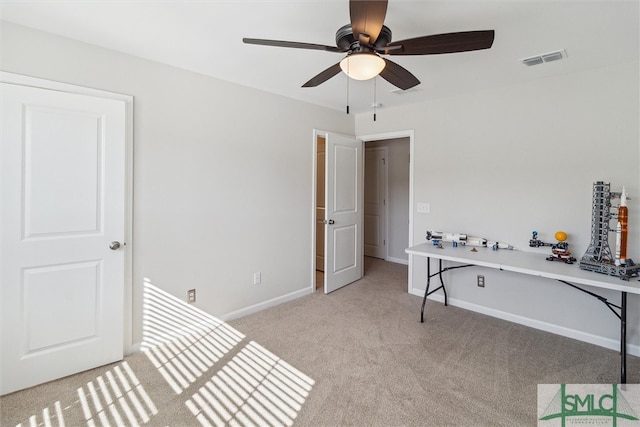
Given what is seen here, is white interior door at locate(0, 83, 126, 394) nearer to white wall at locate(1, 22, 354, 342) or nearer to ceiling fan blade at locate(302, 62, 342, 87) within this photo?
white wall at locate(1, 22, 354, 342)

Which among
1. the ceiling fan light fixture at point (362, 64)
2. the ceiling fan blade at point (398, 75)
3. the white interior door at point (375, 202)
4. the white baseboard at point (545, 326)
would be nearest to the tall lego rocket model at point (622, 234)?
the white baseboard at point (545, 326)

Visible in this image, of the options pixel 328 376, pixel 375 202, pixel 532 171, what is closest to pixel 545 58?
pixel 532 171

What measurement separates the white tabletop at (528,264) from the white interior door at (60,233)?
2.75 meters

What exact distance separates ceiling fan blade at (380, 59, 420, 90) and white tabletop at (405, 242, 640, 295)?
1.64 meters

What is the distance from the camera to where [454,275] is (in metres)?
3.60

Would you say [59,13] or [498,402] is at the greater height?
[59,13]

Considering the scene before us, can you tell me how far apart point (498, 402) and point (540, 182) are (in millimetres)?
2072

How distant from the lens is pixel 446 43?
1.68 metres

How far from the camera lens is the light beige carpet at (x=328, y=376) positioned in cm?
186

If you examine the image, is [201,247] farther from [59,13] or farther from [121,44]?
[59,13]

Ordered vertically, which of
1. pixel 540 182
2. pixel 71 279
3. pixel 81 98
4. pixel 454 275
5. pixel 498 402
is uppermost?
pixel 81 98

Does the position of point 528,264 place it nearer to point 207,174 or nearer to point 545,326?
point 545,326

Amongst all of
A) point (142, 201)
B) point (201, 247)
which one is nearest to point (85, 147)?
point (142, 201)

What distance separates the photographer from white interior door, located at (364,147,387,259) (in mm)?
5910
